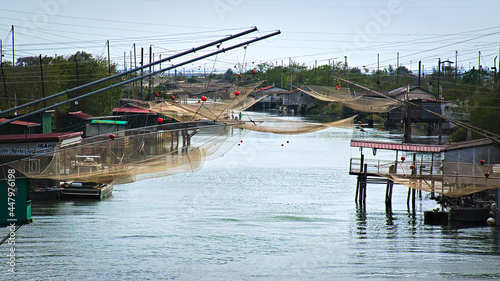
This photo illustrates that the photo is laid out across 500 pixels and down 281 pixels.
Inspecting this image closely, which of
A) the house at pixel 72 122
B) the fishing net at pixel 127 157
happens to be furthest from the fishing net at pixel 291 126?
the house at pixel 72 122

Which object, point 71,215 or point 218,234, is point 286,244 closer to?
point 218,234

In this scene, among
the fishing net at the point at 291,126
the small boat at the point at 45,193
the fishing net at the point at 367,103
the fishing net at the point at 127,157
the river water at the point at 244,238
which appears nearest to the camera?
the fishing net at the point at 127,157

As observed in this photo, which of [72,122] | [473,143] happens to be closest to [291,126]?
[473,143]

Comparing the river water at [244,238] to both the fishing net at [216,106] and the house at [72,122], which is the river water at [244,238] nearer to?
the fishing net at [216,106]

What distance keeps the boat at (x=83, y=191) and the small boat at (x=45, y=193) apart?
0.91 feet

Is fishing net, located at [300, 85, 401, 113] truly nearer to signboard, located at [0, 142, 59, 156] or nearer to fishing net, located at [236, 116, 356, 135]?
fishing net, located at [236, 116, 356, 135]

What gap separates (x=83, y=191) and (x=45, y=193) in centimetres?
172

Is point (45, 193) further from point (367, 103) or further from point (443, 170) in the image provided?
point (443, 170)

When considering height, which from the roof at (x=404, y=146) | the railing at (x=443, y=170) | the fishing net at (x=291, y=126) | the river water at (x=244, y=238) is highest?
the fishing net at (x=291, y=126)

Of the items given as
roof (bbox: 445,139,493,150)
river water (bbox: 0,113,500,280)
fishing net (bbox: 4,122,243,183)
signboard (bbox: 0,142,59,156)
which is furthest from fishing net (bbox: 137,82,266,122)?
roof (bbox: 445,139,493,150)

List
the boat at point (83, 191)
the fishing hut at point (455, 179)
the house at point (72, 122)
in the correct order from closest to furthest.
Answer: the fishing hut at point (455, 179)
the boat at point (83, 191)
the house at point (72, 122)

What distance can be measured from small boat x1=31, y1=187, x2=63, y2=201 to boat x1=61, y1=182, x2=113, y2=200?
0.91 feet

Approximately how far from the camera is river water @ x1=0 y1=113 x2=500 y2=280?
679 inches

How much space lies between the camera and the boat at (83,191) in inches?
1039
